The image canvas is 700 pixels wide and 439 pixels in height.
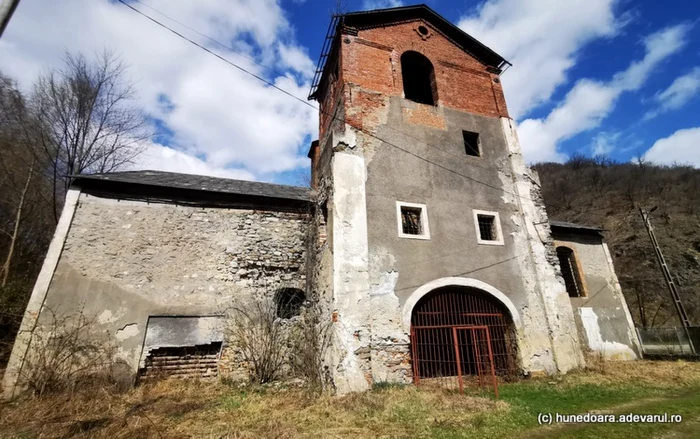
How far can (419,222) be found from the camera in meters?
9.55

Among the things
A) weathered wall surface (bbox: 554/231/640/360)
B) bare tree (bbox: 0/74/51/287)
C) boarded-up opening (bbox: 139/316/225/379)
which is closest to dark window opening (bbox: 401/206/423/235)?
boarded-up opening (bbox: 139/316/225/379)

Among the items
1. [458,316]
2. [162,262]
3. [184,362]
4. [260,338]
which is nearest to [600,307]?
[458,316]

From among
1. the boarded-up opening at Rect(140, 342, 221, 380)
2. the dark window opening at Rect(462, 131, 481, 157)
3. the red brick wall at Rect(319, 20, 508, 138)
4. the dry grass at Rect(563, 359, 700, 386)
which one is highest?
the red brick wall at Rect(319, 20, 508, 138)

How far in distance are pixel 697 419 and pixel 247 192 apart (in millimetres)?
11360

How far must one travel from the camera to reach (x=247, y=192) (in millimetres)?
10922

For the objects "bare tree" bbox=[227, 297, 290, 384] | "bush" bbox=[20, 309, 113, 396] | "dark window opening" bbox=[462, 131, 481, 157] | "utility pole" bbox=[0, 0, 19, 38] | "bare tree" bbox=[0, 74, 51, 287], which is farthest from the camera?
"bare tree" bbox=[0, 74, 51, 287]

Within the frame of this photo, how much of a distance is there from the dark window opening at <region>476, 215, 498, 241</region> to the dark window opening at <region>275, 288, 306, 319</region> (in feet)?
19.5

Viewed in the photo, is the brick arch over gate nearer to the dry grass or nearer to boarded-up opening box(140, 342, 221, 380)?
the dry grass

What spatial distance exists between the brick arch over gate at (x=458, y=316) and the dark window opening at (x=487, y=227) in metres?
1.66

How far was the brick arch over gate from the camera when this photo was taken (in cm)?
838

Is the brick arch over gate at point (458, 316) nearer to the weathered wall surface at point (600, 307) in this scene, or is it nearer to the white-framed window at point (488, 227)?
the white-framed window at point (488, 227)

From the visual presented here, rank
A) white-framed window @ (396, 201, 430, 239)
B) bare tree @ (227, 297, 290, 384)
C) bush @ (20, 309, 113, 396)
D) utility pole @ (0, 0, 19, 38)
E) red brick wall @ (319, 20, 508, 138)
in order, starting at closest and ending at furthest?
utility pole @ (0, 0, 19, 38)
bush @ (20, 309, 113, 396)
bare tree @ (227, 297, 290, 384)
white-framed window @ (396, 201, 430, 239)
red brick wall @ (319, 20, 508, 138)

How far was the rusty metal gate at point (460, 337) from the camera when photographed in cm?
818

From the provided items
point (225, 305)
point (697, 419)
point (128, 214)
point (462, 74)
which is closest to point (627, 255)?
point (462, 74)
